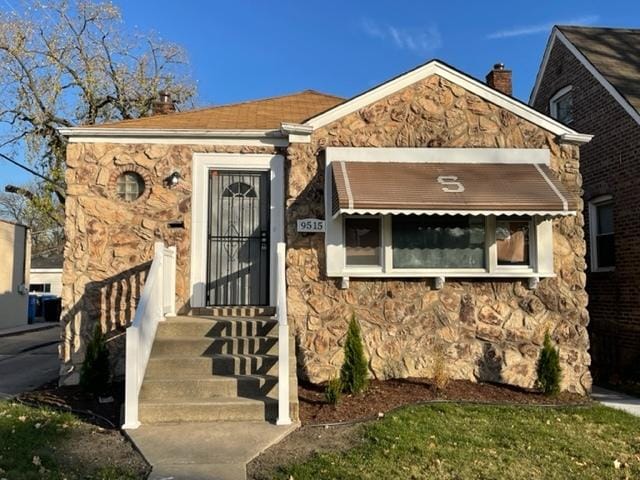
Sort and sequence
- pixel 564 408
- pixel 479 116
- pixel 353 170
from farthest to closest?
pixel 479 116, pixel 353 170, pixel 564 408

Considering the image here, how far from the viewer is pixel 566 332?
280 inches

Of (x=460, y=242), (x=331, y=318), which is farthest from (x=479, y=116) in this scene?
(x=331, y=318)


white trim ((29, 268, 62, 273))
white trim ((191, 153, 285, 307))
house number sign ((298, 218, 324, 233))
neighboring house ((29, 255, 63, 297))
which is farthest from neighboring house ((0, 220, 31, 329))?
house number sign ((298, 218, 324, 233))

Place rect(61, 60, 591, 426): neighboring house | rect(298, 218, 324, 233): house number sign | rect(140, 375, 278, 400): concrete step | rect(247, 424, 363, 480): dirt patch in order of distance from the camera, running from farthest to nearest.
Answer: rect(298, 218, 324, 233): house number sign
rect(61, 60, 591, 426): neighboring house
rect(140, 375, 278, 400): concrete step
rect(247, 424, 363, 480): dirt patch

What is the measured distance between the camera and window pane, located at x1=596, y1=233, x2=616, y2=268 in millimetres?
9758

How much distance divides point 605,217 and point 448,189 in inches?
200

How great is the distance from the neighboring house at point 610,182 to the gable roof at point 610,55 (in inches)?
0.7

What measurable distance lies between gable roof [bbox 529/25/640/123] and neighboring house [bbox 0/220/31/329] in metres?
18.6

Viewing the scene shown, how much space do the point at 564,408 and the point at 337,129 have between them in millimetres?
4425

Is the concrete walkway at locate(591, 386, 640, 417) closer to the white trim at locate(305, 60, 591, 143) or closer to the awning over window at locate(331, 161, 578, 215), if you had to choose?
the awning over window at locate(331, 161, 578, 215)

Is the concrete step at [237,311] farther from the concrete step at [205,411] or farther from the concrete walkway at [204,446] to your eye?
the concrete walkway at [204,446]

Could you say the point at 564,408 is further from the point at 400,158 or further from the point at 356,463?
the point at 400,158

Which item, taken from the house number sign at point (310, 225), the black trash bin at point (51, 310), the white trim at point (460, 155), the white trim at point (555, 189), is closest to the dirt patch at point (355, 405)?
the house number sign at point (310, 225)

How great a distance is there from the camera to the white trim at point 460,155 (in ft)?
23.7
